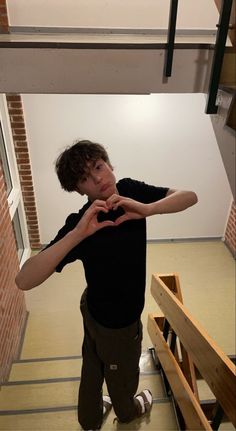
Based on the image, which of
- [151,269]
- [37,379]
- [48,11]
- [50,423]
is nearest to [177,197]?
[50,423]

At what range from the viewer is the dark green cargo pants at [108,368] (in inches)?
64.5

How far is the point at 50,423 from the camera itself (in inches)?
81.4

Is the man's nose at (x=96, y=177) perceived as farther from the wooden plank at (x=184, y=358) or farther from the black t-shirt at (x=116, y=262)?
the wooden plank at (x=184, y=358)

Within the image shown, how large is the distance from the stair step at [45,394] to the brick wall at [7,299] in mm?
151

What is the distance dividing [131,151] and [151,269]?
5.27 ft

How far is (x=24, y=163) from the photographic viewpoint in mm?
3805

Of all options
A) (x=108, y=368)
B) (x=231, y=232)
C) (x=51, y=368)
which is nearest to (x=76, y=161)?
(x=108, y=368)

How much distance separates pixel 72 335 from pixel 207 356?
2.13 meters

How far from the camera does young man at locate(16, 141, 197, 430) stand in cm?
128

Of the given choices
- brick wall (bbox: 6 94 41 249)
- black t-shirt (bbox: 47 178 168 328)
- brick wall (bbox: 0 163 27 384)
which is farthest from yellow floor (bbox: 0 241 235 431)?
black t-shirt (bbox: 47 178 168 328)

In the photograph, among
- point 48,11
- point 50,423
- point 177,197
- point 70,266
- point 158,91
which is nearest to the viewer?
point 158,91

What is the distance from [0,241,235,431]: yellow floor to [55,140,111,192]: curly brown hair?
5.61 feet

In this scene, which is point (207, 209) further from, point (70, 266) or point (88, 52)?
point (88, 52)

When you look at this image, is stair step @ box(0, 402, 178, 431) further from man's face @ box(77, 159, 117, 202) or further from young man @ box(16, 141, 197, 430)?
man's face @ box(77, 159, 117, 202)
